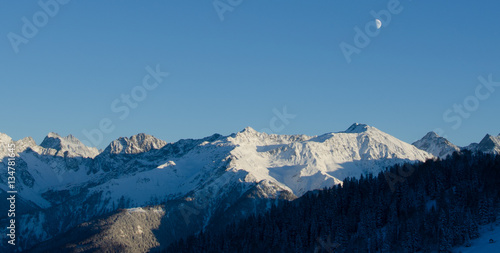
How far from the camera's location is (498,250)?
159875mm

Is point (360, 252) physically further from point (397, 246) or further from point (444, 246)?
point (444, 246)

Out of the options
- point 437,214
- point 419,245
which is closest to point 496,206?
point 437,214

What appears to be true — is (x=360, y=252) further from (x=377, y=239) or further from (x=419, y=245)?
(x=419, y=245)

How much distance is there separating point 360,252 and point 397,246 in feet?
42.1

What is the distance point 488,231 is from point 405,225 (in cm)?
2721

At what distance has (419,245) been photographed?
18588 centimetres

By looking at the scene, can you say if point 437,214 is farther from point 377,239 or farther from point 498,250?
point 498,250

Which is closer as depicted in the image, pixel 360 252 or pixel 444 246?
pixel 444 246

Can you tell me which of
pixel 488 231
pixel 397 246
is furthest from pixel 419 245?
pixel 488 231

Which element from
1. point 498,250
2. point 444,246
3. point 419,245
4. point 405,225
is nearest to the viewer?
point 498,250

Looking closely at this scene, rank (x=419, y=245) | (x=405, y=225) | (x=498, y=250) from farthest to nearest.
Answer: (x=405, y=225) < (x=419, y=245) < (x=498, y=250)

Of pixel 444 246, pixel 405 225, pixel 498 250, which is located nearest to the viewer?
pixel 498 250

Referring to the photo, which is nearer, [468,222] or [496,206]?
[468,222]

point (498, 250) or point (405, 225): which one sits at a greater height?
point (405, 225)
